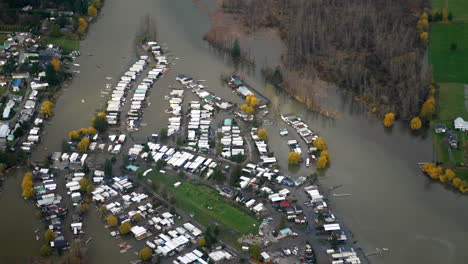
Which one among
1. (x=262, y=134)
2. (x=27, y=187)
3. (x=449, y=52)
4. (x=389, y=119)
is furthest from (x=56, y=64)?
(x=449, y=52)

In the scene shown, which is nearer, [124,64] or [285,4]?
[124,64]

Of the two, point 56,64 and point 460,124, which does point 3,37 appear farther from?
point 460,124

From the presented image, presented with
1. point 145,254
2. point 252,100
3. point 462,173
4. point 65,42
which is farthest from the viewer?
point 65,42

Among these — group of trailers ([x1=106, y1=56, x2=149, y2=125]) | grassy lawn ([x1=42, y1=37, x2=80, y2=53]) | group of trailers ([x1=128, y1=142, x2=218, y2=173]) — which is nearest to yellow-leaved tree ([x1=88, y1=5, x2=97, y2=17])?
grassy lawn ([x1=42, y1=37, x2=80, y2=53])

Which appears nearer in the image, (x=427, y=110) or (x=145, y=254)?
(x=145, y=254)

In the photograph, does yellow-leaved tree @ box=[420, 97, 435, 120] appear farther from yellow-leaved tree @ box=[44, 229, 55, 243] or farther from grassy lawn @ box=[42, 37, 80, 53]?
grassy lawn @ box=[42, 37, 80, 53]

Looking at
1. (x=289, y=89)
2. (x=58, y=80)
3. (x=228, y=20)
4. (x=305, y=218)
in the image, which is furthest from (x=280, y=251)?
(x=228, y=20)

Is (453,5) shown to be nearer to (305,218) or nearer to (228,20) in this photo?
(228,20)
